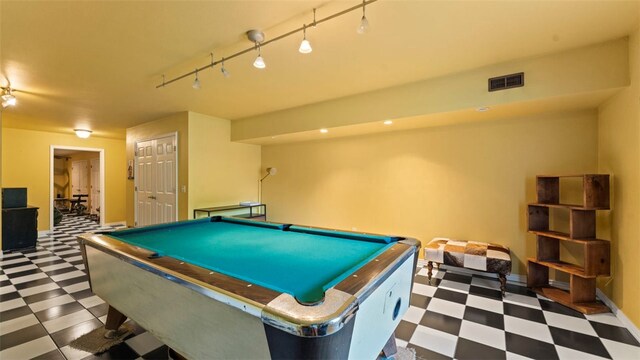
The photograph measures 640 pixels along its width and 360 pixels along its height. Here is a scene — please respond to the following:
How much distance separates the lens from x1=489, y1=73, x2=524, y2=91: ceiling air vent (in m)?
2.44

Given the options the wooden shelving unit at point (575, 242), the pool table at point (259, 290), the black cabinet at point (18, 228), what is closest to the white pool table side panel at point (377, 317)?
the pool table at point (259, 290)

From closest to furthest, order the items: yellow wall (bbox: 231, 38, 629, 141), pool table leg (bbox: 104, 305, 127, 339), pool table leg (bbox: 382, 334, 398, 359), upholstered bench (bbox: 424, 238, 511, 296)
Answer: pool table leg (bbox: 382, 334, 398, 359)
pool table leg (bbox: 104, 305, 127, 339)
yellow wall (bbox: 231, 38, 629, 141)
upholstered bench (bbox: 424, 238, 511, 296)

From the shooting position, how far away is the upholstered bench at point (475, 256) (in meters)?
2.67

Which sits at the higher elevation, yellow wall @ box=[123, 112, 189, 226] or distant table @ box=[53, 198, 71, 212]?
yellow wall @ box=[123, 112, 189, 226]

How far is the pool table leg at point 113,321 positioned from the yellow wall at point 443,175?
10.3ft

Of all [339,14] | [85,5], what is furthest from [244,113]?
[339,14]

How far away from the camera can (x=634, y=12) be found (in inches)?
70.0

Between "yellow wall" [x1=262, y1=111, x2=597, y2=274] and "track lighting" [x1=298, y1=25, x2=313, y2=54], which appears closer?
"track lighting" [x1=298, y1=25, x2=313, y2=54]

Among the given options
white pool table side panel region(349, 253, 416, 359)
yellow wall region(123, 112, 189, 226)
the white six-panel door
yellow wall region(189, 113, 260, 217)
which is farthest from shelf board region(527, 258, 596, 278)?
the white six-panel door

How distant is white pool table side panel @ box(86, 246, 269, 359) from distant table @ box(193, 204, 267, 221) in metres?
2.56

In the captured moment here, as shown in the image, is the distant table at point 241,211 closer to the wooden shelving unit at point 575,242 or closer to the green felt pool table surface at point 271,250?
the green felt pool table surface at point 271,250

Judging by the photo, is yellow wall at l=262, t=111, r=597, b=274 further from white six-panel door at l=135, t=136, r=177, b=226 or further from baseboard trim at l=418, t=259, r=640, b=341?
white six-panel door at l=135, t=136, r=177, b=226

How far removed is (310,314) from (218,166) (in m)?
4.32

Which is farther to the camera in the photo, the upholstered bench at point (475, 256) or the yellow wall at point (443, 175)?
the yellow wall at point (443, 175)
